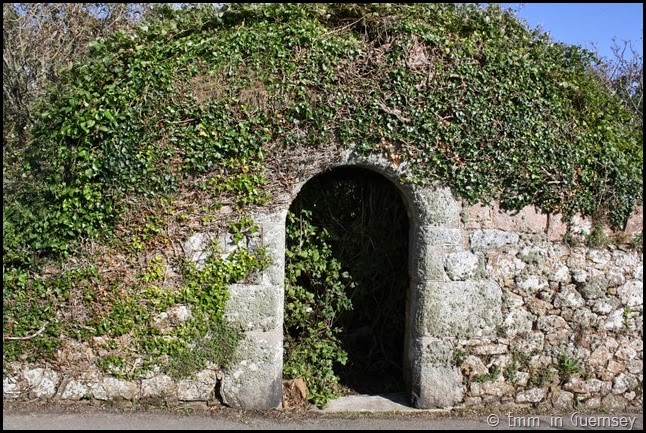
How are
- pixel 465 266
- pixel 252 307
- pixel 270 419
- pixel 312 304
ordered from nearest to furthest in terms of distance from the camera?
pixel 270 419 → pixel 252 307 → pixel 465 266 → pixel 312 304

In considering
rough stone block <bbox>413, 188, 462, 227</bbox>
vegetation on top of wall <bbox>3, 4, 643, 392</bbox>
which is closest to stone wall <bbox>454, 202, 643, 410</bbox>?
rough stone block <bbox>413, 188, 462, 227</bbox>

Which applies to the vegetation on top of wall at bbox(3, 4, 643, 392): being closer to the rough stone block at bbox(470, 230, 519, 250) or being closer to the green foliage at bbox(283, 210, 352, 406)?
the rough stone block at bbox(470, 230, 519, 250)

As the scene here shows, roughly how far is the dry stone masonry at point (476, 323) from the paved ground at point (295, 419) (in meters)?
0.10

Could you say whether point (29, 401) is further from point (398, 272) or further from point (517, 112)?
point (517, 112)

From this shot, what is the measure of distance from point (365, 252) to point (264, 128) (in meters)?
1.56

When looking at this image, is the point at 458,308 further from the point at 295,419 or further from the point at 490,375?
the point at 295,419

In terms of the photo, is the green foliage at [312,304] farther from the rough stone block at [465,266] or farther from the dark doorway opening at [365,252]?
the rough stone block at [465,266]

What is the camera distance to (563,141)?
15.9 feet

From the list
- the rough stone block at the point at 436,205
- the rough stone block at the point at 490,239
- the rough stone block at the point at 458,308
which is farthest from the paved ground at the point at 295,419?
the rough stone block at the point at 436,205

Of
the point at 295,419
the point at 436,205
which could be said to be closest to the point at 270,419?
the point at 295,419

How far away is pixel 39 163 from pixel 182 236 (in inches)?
54.8

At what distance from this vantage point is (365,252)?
5336 millimetres

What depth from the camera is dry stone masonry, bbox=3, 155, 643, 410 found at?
15.1ft

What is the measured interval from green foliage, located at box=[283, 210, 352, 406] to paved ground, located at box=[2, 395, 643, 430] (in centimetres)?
44
